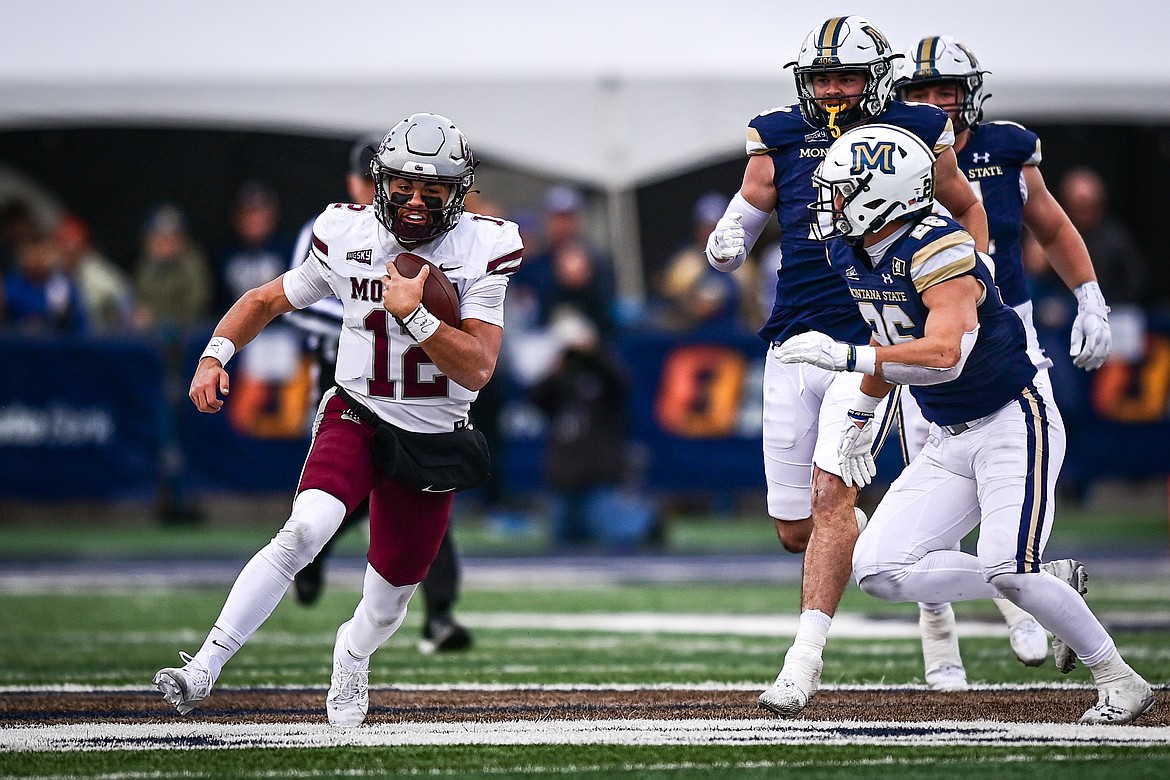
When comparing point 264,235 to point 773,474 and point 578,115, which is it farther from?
point 773,474

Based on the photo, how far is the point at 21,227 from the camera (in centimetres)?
1277

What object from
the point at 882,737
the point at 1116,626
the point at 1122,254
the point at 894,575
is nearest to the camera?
the point at 882,737

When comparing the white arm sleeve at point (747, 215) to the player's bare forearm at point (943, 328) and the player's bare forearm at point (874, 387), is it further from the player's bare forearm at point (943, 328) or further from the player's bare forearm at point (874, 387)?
the player's bare forearm at point (943, 328)

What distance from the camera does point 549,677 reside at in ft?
18.6

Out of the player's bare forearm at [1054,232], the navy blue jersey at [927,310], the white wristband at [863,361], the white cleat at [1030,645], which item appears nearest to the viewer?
the white wristband at [863,361]

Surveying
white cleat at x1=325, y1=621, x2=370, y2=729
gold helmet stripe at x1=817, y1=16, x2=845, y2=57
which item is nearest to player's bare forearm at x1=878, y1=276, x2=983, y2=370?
gold helmet stripe at x1=817, y1=16, x2=845, y2=57

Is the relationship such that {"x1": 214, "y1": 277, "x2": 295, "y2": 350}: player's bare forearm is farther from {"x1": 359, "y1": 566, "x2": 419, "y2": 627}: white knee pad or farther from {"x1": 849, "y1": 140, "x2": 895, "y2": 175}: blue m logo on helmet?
{"x1": 849, "y1": 140, "x2": 895, "y2": 175}: blue m logo on helmet

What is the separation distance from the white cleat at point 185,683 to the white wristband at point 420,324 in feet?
3.47

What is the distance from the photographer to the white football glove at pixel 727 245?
5.16m

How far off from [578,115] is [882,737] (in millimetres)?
8991

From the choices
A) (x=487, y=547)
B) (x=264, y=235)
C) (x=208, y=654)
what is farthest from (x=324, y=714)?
(x=264, y=235)

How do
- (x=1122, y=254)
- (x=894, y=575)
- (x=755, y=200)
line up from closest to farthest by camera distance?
(x=894, y=575) < (x=755, y=200) < (x=1122, y=254)

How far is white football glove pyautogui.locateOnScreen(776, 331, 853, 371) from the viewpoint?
170 inches

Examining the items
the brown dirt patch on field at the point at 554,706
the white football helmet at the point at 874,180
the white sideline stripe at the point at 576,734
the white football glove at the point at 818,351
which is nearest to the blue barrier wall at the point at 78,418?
the brown dirt patch on field at the point at 554,706
